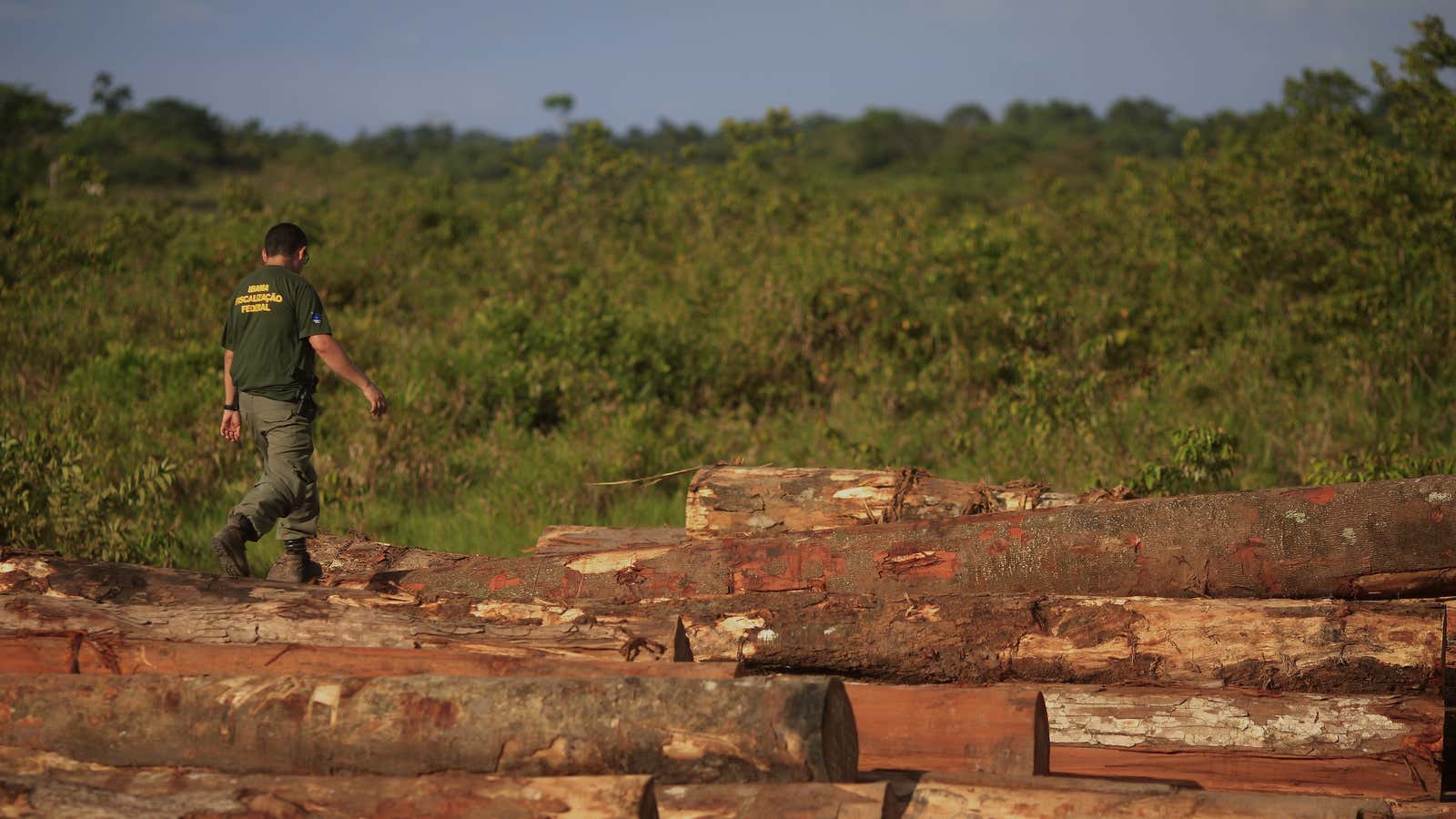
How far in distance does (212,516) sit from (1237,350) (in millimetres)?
8276

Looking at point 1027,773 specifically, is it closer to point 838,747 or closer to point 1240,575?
point 838,747

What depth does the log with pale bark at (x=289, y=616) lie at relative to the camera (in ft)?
14.1

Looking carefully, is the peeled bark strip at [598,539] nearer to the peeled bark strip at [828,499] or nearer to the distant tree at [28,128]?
the peeled bark strip at [828,499]

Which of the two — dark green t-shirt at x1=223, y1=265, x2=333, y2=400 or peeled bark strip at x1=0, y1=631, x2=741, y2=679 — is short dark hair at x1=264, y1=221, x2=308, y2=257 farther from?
peeled bark strip at x1=0, y1=631, x2=741, y2=679

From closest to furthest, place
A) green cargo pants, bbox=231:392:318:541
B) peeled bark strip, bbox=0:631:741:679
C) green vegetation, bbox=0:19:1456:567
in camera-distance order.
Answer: peeled bark strip, bbox=0:631:741:679 < green cargo pants, bbox=231:392:318:541 < green vegetation, bbox=0:19:1456:567

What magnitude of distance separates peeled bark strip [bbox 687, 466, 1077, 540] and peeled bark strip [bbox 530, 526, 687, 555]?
0.72 ft

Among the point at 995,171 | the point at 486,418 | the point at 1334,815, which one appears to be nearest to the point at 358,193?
the point at 486,418

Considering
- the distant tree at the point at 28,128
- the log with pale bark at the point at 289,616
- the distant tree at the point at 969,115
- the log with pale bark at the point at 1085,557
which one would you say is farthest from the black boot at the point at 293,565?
the distant tree at the point at 969,115

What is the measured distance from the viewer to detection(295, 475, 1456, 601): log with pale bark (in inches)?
182

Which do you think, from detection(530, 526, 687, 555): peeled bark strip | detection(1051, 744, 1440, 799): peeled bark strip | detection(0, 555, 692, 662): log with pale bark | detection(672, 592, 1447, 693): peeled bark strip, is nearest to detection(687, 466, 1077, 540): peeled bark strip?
detection(530, 526, 687, 555): peeled bark strip

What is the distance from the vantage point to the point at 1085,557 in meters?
4.84

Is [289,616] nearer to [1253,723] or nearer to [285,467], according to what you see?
[285,467]

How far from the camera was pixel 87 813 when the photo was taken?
131 inches

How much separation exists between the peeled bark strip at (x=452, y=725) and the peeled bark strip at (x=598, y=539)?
2095mm
